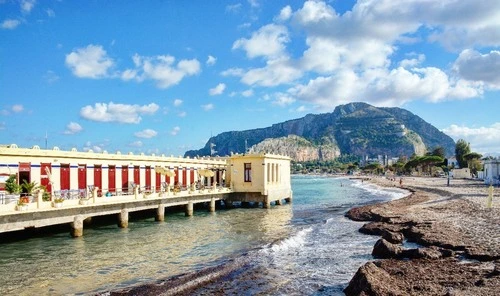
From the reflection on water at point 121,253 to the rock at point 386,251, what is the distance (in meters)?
6.83

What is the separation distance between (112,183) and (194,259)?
17.9 meters

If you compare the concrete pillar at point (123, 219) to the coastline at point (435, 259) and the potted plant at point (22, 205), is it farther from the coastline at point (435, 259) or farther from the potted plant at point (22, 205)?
the coastline at point (435, 259)

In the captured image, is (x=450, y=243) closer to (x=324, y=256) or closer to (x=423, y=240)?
(x=423, y=240)

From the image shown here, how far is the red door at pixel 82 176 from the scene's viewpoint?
32272 mm

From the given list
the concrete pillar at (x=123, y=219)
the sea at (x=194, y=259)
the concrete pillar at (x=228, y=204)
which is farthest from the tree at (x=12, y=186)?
the concrete pillar at (x=228, y=204)

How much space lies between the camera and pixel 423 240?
21141 mm

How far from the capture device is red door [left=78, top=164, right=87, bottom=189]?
32.3 metres

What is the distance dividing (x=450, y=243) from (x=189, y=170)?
32.9 m

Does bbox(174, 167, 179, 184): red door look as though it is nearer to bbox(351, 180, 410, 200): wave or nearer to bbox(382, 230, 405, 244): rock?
bbox(382, 230, 405, 244): rock

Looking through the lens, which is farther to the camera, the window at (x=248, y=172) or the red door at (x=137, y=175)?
the window at (x=248, y=172)

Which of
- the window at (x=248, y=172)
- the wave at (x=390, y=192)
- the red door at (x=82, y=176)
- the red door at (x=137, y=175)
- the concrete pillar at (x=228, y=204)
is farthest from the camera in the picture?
the wave at (x=390, y=192)

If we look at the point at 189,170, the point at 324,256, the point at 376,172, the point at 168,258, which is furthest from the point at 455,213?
the point at 376,172

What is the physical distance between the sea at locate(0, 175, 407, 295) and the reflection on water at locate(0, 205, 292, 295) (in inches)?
1.5

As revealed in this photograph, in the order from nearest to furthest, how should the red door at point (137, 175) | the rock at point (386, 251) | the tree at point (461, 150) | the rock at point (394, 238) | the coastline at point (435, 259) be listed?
the coastline at point (435, 259) → the rock at point (386, 251) → the rock at point (394, 238) → the red door at point (137, 175) → the tree at point (461, 150)
